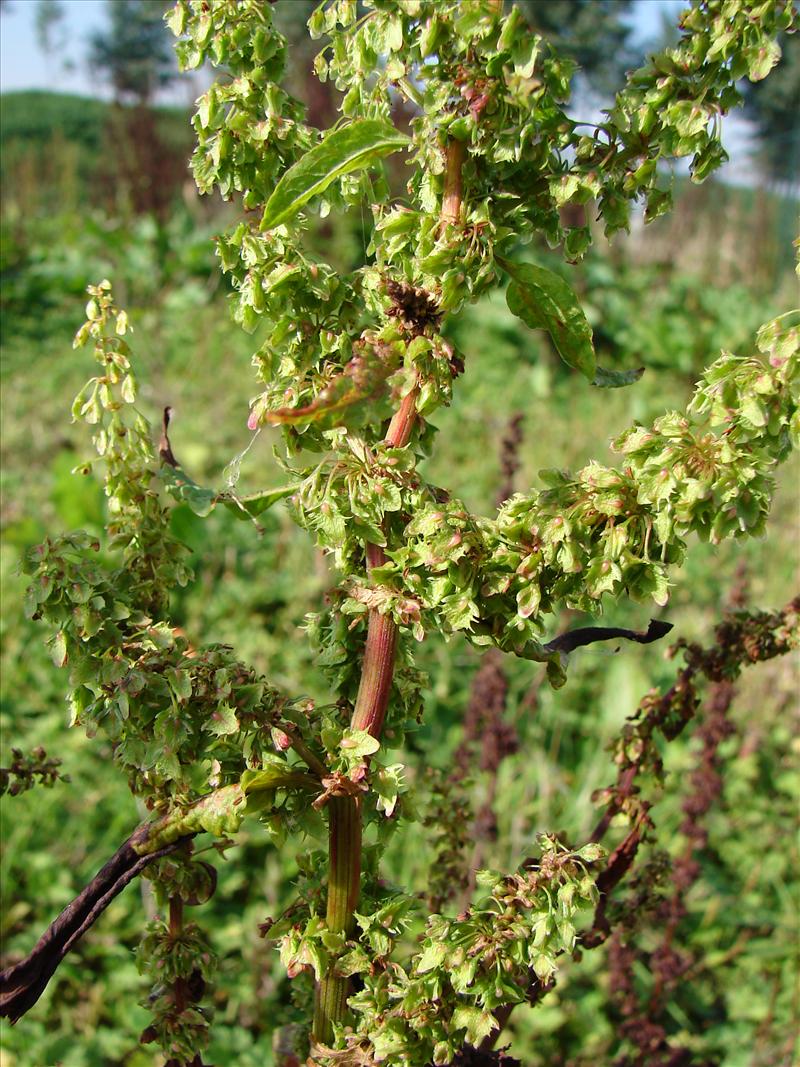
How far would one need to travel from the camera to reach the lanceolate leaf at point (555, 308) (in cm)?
96

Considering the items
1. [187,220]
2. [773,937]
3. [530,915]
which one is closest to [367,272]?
[530,915]

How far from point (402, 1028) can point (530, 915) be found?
0.55ft

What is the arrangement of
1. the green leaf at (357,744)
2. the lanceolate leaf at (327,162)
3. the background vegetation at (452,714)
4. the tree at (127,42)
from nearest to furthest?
1. the lanceolate leaf at (327,162)
2. the green leaf at (357,744)
3. the background vegetation at (452,714)
4. the tree at (127,42)

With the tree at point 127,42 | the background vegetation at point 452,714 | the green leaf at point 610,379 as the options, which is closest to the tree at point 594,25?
the tree at point 127,42

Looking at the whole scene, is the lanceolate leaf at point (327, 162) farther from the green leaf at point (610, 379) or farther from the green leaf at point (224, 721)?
the green leaf at point (224, 721)

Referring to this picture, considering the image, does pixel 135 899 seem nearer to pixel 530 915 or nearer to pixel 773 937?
pixel 773 937

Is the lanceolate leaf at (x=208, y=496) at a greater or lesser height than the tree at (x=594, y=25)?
lesser

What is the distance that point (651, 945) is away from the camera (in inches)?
114

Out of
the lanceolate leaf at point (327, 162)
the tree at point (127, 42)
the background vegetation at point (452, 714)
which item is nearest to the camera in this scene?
the lanceolate leaf at point (327, 162)

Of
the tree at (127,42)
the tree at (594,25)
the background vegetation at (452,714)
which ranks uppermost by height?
the tree at (127,42)

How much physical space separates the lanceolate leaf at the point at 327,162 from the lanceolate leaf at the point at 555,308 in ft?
Result: 0.52

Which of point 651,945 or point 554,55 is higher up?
point 554,55

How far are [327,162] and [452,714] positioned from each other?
2.91m

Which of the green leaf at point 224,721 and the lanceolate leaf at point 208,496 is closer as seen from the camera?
the green leaf at point 224,721
